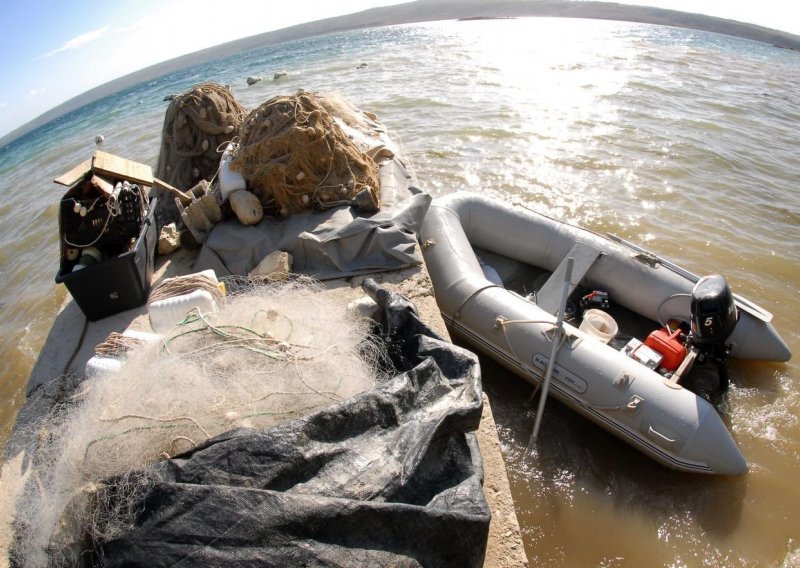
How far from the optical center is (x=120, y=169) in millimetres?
3775

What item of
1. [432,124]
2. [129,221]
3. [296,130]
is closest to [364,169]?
[296,130]

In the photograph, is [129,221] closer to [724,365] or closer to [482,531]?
[482,531]

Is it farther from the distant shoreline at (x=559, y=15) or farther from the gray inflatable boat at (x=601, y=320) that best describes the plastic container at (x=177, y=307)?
the distant shoreline at (x=559, y=15)

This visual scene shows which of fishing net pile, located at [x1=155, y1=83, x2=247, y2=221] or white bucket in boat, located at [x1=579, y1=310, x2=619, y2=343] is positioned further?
fishing net pile, located at [x1=155, y1=83, x2=247, y2=221]

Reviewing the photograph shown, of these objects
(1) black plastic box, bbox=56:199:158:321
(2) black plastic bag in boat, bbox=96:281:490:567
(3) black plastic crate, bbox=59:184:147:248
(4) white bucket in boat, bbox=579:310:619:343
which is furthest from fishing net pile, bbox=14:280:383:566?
(4) white bucket in boat, bbox=579:310:619:343

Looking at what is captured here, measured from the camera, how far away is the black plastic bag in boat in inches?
59.0

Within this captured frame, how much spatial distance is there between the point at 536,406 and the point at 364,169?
106 inches

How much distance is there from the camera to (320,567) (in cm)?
150

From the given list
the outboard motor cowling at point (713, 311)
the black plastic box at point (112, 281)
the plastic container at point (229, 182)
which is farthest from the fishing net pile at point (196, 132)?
the outboard motor cowling at point (713, 311)

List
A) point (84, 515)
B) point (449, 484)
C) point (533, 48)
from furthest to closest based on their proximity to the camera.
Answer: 1. point (533, 48)
2. point (449, 484)
3. point (84, 515)

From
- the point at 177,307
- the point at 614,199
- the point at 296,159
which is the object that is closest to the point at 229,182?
the point at 296,159

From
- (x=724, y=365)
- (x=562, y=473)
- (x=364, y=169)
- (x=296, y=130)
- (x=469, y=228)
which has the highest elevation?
(x=296, y=130)

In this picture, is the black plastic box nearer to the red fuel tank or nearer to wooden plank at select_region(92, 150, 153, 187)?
wooden plank at select_region(92, 150, 153, 187)

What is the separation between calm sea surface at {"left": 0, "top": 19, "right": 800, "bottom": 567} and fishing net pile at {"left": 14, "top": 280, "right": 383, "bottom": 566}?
1.96m
